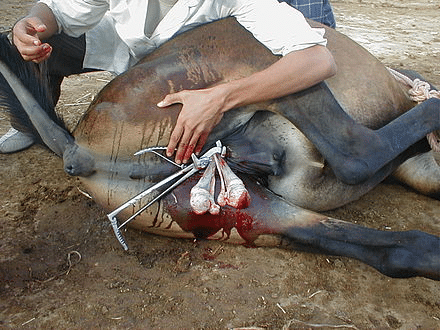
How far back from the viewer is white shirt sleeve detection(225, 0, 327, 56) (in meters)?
1.79

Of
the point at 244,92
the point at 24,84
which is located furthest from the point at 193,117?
the point at 24,84

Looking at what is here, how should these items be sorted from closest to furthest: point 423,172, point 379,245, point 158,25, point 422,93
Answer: point 379,245 < point 158,25 < point 422,93 < point 423,172

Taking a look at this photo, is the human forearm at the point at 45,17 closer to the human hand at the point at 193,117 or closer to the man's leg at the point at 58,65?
the man's leg at the point at 58,65

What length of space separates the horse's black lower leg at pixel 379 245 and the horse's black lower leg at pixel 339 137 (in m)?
0.19

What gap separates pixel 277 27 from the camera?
5.95 ft

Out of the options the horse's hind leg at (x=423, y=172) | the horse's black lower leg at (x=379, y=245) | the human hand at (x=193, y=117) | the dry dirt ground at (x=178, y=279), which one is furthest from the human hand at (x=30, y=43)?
the horse's hind leg at (x=423, y=172)

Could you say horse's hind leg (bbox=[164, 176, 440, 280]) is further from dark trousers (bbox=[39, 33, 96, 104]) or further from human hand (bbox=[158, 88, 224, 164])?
dark trousers (bbox=[39, 33, 96, 104])

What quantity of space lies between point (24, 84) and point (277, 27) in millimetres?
993

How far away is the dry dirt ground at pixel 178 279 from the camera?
1.60 metres

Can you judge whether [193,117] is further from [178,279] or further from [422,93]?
[422,93]

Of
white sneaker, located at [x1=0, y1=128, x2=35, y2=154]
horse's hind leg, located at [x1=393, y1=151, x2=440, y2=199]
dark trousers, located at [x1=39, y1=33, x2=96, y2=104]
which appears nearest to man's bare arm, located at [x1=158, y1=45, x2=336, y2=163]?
horse's hind leg, located at [x1=393, y1=151, x2=440, y2=199]

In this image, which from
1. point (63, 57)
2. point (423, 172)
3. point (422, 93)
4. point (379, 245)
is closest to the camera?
point (379, 245)

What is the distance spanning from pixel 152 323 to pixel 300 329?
1.50 ft

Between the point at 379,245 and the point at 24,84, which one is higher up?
the point at 24,84
